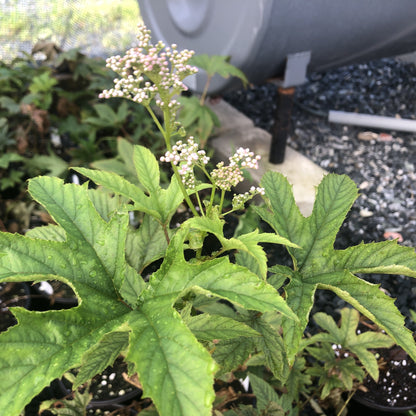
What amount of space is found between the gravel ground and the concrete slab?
19cm

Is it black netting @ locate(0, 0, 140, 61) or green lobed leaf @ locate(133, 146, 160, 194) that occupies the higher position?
green lobed leaf @ locate(133, 146, 160, 194)

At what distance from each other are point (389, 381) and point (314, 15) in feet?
5.75

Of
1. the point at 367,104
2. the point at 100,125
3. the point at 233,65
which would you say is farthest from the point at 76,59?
the point at 367,104

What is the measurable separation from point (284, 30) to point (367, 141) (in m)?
1.21

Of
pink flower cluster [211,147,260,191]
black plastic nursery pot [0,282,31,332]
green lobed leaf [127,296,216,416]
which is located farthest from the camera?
black plastic nursery pot [0,282,31,332]

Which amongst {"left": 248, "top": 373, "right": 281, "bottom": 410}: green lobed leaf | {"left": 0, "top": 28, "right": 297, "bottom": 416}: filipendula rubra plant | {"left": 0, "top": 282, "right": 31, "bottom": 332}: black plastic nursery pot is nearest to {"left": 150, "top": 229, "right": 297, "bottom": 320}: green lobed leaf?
{"left": 0, "top": 28, "right": 297, "bottom": 416}: filipendula rubra plant

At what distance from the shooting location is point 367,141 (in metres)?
3.14

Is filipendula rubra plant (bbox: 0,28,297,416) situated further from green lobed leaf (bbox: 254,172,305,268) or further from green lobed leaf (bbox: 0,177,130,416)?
green lobed leaf (bbox: 254,172,305,268)

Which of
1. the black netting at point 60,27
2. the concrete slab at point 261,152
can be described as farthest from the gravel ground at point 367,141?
the black netting at point 60,27

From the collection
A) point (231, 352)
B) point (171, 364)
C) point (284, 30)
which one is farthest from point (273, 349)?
point (284, 30)

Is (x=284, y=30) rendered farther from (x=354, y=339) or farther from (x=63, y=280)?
(x=63, y=280)

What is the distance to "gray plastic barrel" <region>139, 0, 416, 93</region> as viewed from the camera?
225 centimetres

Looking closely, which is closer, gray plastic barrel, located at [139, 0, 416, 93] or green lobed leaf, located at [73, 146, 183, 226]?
green lobed leaf, located at [73, 146, 183, 226]

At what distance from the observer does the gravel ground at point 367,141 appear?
248 centimetres
